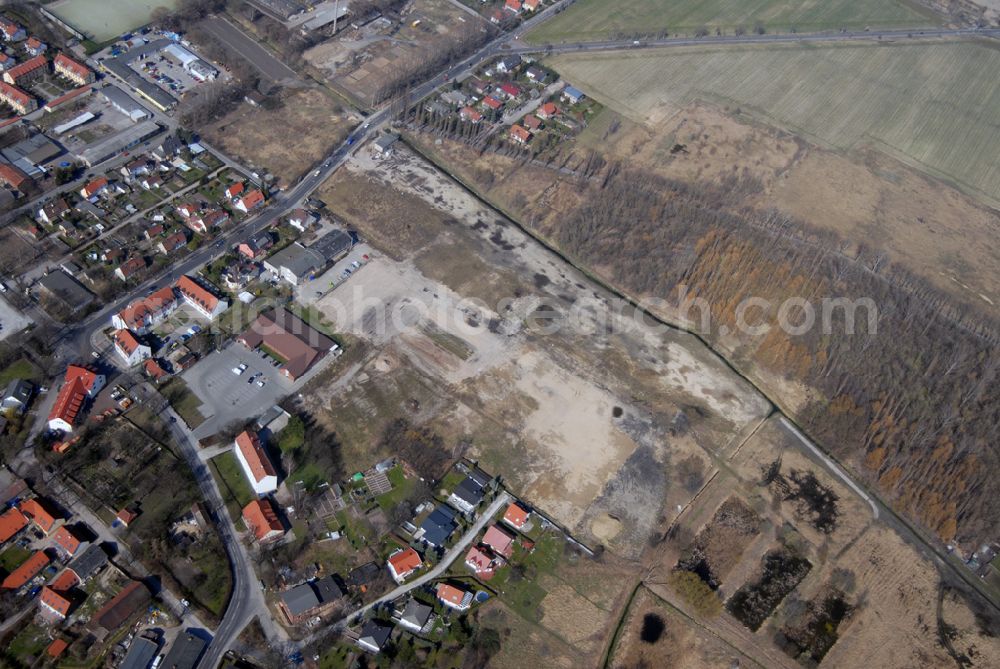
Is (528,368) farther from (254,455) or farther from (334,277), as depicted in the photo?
(254,455)

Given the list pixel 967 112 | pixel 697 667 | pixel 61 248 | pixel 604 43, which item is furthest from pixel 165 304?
pixel 967 112

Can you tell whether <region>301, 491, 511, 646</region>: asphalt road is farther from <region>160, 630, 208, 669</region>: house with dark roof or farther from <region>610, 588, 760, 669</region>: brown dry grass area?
<region>610, 588, 760, 669</region>: brown dry grass area

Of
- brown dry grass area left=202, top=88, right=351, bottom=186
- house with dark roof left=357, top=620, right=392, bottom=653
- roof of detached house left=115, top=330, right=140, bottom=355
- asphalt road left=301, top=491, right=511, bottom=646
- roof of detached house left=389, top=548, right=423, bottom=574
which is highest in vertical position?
brown dry grass area left=202, top=88, right=351, bottom=186

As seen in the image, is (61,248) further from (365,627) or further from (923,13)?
(923,13)

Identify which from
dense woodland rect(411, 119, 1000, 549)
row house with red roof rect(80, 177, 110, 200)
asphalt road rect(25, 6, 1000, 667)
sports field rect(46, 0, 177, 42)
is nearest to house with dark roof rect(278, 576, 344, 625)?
asphalt road rect(25, 6, 1000, 667)

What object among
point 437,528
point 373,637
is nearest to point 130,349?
point 437,528

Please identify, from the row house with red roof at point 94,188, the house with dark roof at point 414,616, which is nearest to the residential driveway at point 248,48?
the row house with red roof at point 94,188
